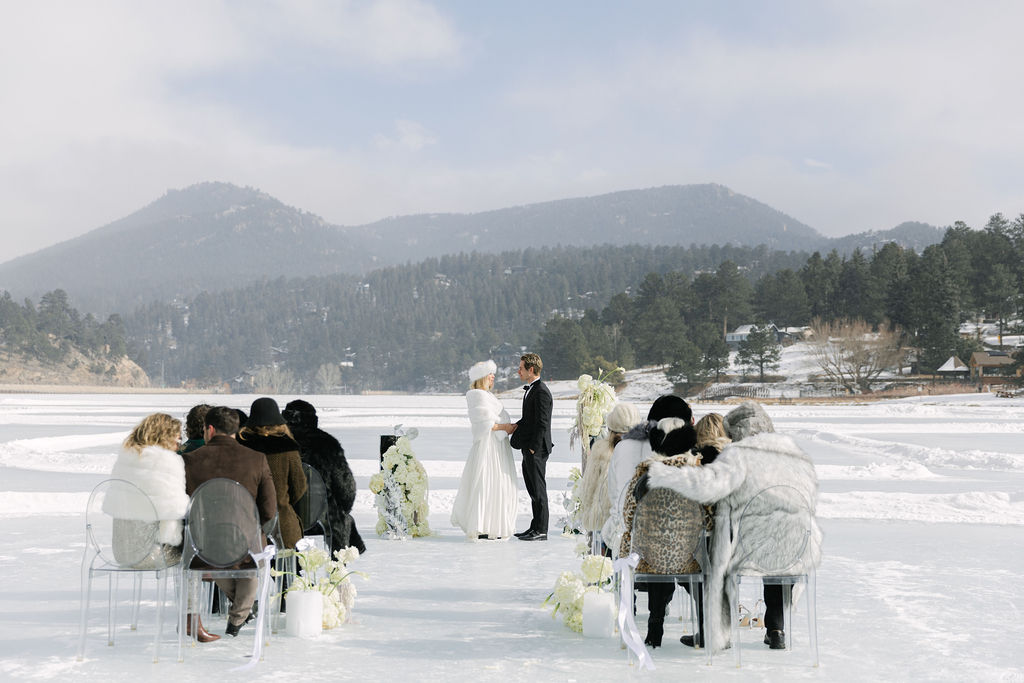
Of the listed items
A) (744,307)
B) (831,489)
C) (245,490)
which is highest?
(744,307)

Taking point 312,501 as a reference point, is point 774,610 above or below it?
below

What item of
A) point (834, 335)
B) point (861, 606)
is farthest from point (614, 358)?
point (861, 606)

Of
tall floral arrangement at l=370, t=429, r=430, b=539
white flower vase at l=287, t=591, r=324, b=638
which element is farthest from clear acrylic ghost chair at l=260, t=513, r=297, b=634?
tall floral arrangement at l=370, t=429, r=430, b=539

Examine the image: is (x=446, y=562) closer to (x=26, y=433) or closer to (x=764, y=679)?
(x=764, y=679)

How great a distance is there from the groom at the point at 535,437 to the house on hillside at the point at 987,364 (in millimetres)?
70511

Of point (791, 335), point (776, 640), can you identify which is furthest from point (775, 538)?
point (791, 335)

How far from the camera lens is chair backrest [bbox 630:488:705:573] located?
4.95 m

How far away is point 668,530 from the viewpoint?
4969mm

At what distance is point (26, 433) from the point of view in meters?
26.7

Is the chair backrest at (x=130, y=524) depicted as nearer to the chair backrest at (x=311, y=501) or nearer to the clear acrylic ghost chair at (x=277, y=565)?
the clear acrylic ghost chair at (x=277, y=565)

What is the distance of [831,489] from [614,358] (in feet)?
290

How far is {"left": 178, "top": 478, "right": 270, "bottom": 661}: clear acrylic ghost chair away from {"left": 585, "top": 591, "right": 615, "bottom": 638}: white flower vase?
743mm

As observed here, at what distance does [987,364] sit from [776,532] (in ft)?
251

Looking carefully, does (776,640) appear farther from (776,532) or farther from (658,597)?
(776,532)
